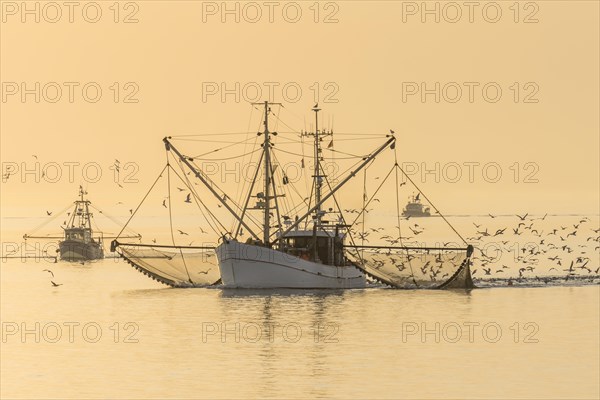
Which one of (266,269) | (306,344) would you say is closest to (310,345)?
(306,344)

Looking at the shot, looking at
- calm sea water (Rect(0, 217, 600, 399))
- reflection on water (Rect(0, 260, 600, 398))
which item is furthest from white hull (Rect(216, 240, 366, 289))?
calm sea water (Rect(0, 217, 600, 399))

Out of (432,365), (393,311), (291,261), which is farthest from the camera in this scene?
(291,261)

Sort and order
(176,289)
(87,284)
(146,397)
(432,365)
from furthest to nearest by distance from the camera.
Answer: (87,284)
(176,289)
(432,365)
(146,397)

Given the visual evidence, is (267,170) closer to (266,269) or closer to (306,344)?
(266,269)

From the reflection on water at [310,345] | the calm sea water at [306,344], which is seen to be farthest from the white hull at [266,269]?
the calm sea water at [306,344]

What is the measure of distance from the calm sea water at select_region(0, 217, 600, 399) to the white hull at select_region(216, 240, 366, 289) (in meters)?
1.19

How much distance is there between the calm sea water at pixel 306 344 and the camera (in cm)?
7081

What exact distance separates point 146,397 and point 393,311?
138 ft

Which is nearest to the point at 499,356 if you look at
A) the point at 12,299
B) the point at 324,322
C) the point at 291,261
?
the point at 324,322

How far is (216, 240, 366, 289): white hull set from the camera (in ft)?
395

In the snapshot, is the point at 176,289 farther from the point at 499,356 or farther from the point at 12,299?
the point at 499,356

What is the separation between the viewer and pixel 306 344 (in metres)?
86.9

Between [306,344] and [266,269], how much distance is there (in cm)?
3393

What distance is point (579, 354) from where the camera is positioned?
82.7 meters
